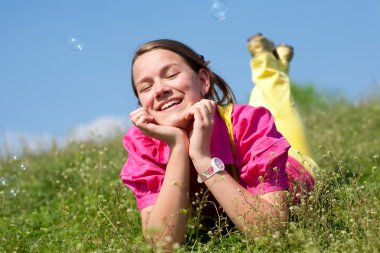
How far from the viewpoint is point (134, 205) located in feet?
18.6

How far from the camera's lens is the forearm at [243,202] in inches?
150

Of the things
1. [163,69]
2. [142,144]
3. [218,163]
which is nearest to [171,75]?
[163,69]

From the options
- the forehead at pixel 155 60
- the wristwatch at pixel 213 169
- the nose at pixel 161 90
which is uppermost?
the forehead at pixel 155 60

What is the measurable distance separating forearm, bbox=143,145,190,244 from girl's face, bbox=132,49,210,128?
0.30 m

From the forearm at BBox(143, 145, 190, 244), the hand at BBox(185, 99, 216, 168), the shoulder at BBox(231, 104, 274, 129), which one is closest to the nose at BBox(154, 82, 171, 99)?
the hand at BBox(185, 99, 216, 168)

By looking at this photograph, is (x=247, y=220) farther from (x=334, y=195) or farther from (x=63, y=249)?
(x=63, y=249)

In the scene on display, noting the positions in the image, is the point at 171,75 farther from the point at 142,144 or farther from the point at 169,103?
the point at 142,144

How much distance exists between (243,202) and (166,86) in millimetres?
969

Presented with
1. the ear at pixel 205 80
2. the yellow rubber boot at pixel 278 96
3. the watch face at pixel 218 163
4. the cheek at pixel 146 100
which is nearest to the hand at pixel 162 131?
the cheek at pixel 146 100

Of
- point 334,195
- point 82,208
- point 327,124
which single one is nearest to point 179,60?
point 334,195

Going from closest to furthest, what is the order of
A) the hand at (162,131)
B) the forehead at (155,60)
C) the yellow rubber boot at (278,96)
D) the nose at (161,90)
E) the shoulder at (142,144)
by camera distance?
1. the hand at (162,131)
2. the nose at (161,90)
3. the forehead at (155,60)
4. the shoulder at (142,144)
5. the yellow rubber boot at (278,96)

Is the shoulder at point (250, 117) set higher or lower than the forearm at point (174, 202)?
higher

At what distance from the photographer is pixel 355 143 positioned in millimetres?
8641

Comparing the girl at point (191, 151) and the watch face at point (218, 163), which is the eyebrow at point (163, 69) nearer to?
the girl at point (191, 151)
